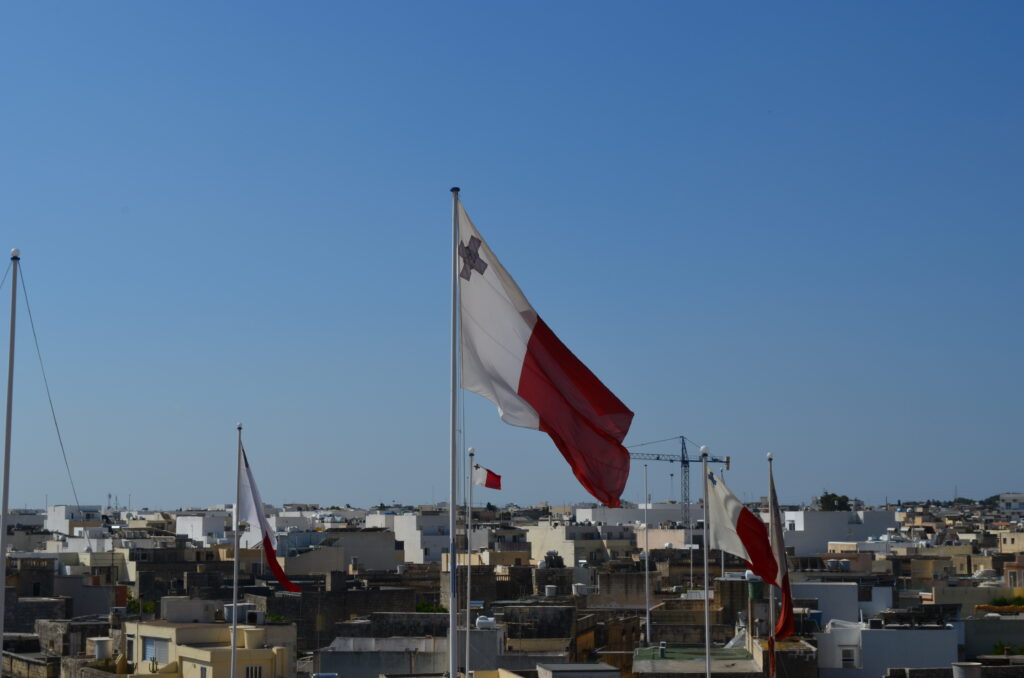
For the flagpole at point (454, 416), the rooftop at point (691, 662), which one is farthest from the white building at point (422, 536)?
the flagpole at point (454, 416)

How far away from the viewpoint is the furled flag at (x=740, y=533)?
1043 inches

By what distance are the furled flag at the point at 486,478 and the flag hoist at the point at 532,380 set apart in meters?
14.7

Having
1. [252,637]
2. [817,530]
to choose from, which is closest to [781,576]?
[252,637]

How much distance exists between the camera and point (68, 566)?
87.2 metres

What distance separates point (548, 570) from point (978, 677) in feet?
154

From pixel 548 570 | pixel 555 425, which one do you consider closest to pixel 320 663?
pixel 555 425

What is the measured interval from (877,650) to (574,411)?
24.9m

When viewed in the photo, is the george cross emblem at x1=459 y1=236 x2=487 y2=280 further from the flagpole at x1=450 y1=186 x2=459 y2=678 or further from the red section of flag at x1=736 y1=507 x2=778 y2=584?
the red section of flag at x1=736 y1=507 x2=778 y2=584

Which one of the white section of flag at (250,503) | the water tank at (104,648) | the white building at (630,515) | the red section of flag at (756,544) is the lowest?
the water tank at (104,648)

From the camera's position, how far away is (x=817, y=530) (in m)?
110

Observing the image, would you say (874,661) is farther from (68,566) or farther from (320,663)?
(68,566)

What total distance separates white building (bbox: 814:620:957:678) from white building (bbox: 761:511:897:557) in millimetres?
62769

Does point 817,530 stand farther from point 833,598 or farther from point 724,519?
point 724,519

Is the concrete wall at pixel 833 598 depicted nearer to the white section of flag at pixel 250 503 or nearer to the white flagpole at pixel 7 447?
the white section of flag at pixel 250 503
